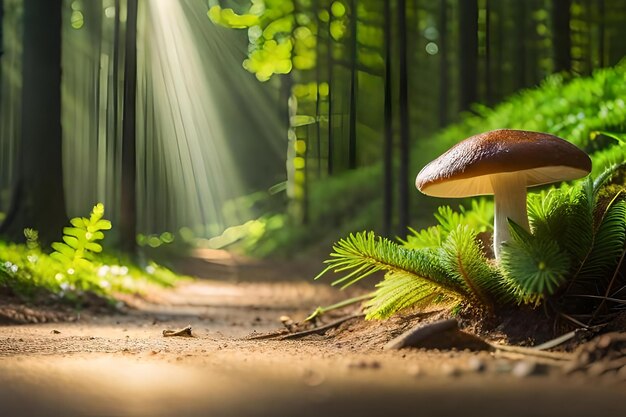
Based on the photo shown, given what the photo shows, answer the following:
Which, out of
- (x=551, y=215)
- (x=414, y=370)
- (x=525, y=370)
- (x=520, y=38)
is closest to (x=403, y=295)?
(x=551, y=215)

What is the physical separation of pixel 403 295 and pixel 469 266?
2.20 ft

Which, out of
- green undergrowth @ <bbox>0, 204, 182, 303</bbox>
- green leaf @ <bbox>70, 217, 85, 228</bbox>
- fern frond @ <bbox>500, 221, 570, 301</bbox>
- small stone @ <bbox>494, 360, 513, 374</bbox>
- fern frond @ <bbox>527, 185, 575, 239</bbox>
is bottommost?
green undergrowth @ <bbox>0, 204, 182, 303</bbox>

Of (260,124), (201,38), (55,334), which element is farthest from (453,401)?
(260,124)

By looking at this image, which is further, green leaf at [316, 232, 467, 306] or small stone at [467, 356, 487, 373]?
green leaf at [316, 232, 467, 306]

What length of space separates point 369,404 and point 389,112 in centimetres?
1051

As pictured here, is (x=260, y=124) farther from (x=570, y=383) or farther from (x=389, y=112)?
(x=570, y=383)

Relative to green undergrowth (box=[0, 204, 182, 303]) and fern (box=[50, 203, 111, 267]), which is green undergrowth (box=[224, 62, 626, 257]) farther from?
green undergrowth (box=[0, 204, 182, 303])

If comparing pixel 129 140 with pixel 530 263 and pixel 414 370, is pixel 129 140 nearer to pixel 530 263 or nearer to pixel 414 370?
pixel 530 263

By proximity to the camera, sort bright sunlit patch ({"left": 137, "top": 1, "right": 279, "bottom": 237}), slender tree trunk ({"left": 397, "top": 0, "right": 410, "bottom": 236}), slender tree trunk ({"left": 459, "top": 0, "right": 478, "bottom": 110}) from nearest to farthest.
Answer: slender tree trunk ({"left": 397, "top": 0, "right": 410, "bottom": 236}) → slender tree trunk ({"left": 459, "top": 0, "right": 478, "bottom": 110}) → bright sunlit patch ({"left": 137, "top": 1, "right": 279, "bottom": 237})

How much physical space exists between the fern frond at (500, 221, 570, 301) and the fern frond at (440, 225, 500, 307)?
0.39ft

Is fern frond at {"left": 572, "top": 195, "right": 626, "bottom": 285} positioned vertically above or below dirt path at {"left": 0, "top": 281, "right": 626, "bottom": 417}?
above

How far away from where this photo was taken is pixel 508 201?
400 centimetres

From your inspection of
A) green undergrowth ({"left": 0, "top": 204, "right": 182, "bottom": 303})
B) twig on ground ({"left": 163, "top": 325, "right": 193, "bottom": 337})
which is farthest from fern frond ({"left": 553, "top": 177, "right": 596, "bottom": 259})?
green undergrowth ({"left": 0, "top": 204, "right": 182, "bottom": 303})

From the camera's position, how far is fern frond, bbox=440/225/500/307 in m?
3.84
